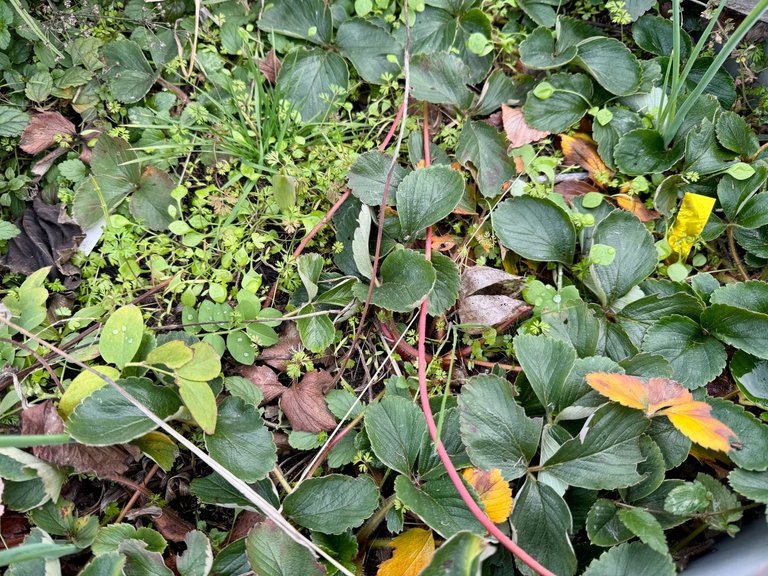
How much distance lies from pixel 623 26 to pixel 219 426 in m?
1.68

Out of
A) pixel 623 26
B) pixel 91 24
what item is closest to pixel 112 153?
pixel 91 24

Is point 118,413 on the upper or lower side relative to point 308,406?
upper

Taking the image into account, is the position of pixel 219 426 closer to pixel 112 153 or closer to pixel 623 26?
pixel 112 153

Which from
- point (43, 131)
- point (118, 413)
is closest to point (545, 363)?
point (118, 413)

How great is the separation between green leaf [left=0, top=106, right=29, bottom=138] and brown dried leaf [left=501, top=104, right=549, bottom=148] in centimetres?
140

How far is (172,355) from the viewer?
1.25m

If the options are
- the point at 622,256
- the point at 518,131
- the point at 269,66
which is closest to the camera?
the point at 622,256

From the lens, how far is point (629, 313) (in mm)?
1410

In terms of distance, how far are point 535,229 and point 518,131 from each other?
1.10ft

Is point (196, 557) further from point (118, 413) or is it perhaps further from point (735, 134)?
point (735, 134)

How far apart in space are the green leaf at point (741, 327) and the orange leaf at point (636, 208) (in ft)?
1.13

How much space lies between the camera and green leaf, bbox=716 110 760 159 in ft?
4.97

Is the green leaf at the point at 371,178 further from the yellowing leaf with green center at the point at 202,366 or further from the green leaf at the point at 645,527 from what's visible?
the green leaf at the point at 645,527

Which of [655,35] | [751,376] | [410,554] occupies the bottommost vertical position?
[410,554]
